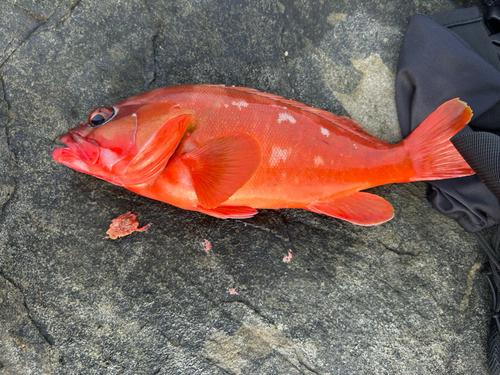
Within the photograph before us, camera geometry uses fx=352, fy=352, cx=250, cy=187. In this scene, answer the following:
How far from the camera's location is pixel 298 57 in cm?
259

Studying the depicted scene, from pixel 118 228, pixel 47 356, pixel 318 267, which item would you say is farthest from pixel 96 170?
pixel 318 267

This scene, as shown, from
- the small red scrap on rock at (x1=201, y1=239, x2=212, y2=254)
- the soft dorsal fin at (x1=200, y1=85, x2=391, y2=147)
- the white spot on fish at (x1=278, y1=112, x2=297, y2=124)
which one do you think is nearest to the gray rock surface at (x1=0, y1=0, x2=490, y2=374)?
the small red scrap on rock at (x1=201, y1=239, x2=212, y2=254)

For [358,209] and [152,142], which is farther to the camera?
[358,209]

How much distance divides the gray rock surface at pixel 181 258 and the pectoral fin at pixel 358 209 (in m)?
0.20

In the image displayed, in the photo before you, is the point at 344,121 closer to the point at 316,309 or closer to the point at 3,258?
the point at 316,309

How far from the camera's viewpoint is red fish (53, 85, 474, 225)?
6.01 ft

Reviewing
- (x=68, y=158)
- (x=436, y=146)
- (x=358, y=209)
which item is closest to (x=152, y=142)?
(x=68, y=158)

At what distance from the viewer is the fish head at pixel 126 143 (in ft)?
5.95

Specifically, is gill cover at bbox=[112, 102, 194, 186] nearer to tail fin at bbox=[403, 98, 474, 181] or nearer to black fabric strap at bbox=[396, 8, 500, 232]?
tail fin at bbox=[403, 98, 474, 181]

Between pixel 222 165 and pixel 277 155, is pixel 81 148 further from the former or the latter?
pixel 277 155

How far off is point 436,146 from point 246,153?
1174mm

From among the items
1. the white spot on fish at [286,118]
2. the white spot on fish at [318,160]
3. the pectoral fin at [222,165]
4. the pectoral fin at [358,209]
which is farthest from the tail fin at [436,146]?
the pectoral fin at [222,165]

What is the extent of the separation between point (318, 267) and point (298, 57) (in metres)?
1.51

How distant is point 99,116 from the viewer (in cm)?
188
